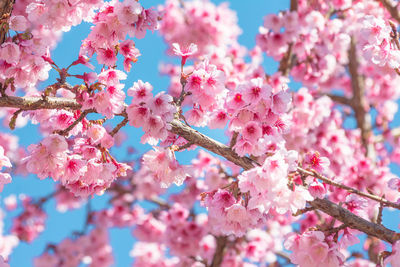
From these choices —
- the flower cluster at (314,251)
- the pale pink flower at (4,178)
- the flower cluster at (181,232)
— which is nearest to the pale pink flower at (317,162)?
the flower cluster at (314,251)

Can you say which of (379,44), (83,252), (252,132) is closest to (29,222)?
(83,252)

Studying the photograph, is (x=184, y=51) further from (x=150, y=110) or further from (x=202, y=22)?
(x=202, y=22)

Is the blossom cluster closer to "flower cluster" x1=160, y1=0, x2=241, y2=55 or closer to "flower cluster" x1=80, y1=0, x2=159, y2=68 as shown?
"flower cluster" x1=160, y1=0, x2=241, y2=55

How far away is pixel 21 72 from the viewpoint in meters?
2.82

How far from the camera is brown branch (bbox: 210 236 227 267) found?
16.9 ft

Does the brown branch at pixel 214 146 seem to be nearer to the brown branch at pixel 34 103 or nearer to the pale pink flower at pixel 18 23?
the brown branch at pixel 34 103

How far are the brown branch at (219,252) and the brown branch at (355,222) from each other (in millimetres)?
2766

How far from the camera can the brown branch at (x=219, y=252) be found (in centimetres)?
514

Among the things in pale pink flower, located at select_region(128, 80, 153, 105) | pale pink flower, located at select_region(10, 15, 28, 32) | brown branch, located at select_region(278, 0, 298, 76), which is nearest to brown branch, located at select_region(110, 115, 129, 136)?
pale pink flower, located at select_region(128, 80, 153, 105)

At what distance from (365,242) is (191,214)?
2.69 meters

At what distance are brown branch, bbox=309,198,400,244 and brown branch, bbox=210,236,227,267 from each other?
277 centimetres

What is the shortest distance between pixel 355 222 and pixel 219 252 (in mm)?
2902

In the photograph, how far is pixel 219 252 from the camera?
5.22 m

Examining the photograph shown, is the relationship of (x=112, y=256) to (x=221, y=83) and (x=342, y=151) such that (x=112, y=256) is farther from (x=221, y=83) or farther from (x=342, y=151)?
(x=221, y=83)
